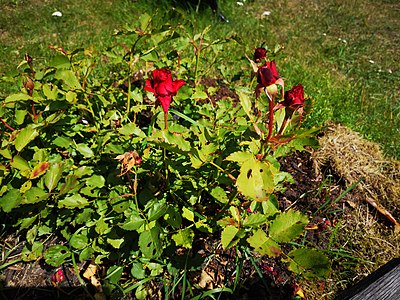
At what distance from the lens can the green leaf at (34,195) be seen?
3.62 ft

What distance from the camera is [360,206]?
1.83 meters

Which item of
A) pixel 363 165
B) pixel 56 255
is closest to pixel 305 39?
pixel 363 165

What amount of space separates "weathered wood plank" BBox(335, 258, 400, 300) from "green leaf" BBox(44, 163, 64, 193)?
2.91 feet

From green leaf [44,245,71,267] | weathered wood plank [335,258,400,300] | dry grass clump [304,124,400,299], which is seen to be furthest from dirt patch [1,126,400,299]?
weathered wood plank [335,258,400,300]

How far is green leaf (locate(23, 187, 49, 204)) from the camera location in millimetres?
1103

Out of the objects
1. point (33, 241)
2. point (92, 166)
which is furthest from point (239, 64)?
point (33, 241)

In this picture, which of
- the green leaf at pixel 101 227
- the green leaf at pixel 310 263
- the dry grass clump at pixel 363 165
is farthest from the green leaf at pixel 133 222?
the dry grass clump at pixel 363 165

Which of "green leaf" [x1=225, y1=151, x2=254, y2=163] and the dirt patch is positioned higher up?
"green leaf" [x1=225, y1=151, x2=254, y2=163]

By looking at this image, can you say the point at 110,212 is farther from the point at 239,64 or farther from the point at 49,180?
the point at 239,64

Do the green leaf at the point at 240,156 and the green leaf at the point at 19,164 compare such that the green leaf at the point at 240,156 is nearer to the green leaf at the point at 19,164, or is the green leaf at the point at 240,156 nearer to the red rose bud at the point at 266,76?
the red rose bud at the point at 266,76

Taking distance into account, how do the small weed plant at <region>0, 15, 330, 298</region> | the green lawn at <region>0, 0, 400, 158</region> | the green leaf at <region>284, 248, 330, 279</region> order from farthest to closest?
→ 1. the green lawn at <region>0, 0, 400, 158</region>
2. the small weed plant at <region>0, 15, 330, 298</region>
3. the green leaf at <region>284, 248, 330, 279</region>

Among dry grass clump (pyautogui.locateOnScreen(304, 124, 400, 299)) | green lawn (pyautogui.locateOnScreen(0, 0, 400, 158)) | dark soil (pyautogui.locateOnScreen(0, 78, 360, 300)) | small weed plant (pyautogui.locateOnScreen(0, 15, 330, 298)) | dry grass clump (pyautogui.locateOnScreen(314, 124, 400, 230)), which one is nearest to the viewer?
small weed plant (pyautogui.locateOnScreen(0, 15, 330, 298))

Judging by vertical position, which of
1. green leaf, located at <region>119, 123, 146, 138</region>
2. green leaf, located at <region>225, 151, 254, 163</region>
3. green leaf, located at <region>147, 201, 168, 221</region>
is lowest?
green leaf, located at <region>147, 201, 168, 221</region>

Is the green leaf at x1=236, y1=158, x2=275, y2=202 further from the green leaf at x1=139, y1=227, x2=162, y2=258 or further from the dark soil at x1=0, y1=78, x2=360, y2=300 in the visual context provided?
the dark soil at x1=0, y1=78, x2=360, y2=300
